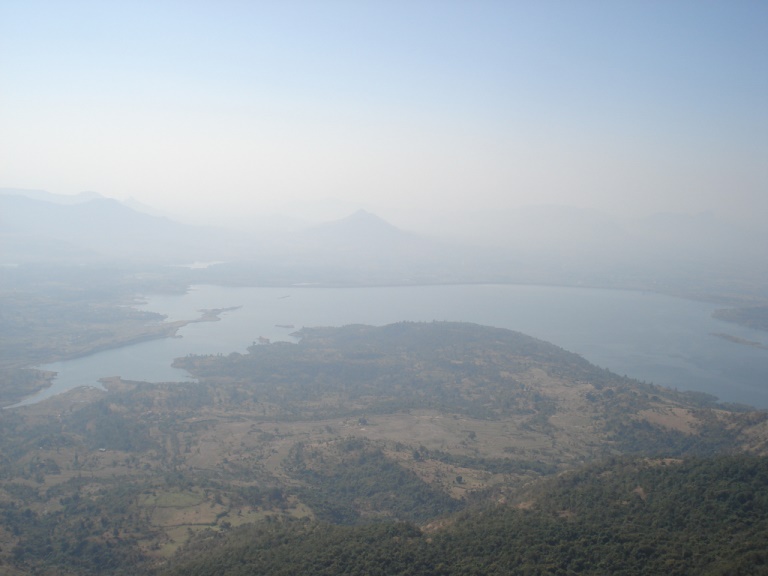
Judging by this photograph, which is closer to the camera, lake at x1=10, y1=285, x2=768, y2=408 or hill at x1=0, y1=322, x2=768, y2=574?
hill at x1=0, y1=322, x2=768, y2=574

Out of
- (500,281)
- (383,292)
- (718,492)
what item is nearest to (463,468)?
(718,492)

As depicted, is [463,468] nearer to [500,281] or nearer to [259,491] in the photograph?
[259,491]

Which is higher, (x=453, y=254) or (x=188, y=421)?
(x=453, y=254)

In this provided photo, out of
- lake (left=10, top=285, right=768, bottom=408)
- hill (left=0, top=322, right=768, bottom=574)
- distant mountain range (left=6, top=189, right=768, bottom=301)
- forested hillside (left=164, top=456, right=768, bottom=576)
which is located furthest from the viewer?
distant mountain range (left=6, top=189, right=768, bottom=301)

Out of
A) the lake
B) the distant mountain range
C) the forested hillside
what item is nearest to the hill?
the forested hillside

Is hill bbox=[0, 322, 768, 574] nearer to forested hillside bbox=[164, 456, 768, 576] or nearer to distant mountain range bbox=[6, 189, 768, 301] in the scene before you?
forested hillside bbox=[164, 456, 768, 576]

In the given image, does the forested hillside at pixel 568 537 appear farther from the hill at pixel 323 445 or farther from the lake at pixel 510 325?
the lake at pixel 510 325

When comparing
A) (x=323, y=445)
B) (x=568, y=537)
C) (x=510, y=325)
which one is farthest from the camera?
(x=510, y=325)

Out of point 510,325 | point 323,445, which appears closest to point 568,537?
point 323,445

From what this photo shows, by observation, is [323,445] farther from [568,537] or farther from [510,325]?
[510,325]
